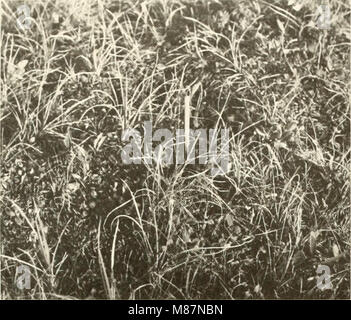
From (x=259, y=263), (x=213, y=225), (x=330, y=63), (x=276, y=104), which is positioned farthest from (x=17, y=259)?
(x=330, y=63)

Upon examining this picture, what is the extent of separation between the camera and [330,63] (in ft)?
4.91

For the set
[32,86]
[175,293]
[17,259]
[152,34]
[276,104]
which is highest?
[152,34]

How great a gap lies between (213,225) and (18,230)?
A: 61 cm

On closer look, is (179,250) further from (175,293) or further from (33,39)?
(33,39)

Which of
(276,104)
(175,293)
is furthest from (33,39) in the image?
(175,293)

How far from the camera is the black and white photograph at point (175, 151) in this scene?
57.4 inches

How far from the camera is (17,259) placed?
1.47 metres

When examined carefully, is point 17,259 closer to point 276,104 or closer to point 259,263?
point 259,263

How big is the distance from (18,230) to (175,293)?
1.73ft

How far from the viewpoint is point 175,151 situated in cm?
147

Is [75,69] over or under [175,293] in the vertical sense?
over

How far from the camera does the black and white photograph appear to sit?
1458 millimetres

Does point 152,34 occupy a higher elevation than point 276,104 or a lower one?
higher

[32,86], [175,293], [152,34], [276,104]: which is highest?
[152,34]
